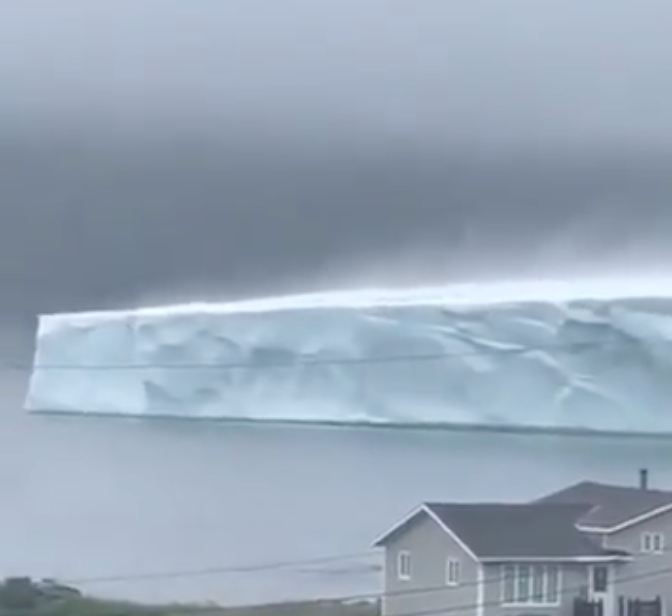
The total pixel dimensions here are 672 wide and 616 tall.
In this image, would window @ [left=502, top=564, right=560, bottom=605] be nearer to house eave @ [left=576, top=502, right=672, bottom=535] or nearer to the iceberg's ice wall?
house eave @ [left=576, top=502, right=672, bottom=535]

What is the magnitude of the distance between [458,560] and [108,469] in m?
0.41

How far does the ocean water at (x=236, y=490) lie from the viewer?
1.92m

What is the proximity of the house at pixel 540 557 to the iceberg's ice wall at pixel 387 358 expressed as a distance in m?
0.09

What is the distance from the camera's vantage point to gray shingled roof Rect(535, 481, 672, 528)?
1900 millimetres

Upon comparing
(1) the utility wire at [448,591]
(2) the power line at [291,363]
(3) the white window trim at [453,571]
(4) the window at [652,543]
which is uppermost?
(2) the power line at [291,363]

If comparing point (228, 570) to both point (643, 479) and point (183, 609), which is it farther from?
point (643, 479)

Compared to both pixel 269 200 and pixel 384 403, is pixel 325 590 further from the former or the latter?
pixel 269 200

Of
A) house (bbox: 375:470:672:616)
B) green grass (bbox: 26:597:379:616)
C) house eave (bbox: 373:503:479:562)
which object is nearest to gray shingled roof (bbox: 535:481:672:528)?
house (bbox: 375:470:672:616)

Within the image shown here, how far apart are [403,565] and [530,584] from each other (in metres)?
0.14

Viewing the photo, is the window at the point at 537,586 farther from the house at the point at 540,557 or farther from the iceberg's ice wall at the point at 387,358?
the iceberg's ice wall at the point at 387,358

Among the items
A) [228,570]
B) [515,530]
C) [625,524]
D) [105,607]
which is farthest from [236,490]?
[625,524]

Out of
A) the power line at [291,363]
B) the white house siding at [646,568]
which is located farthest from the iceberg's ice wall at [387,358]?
the white house siding at [646,568]

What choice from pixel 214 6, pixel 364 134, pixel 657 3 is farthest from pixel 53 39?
pixel 657 3

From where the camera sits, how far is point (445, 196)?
1.96 meters
